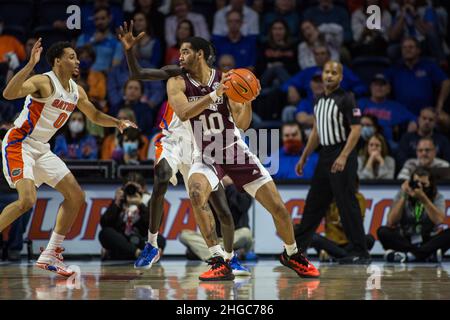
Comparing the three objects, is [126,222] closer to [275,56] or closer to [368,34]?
[275,56]

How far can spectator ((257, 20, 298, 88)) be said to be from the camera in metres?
12.7

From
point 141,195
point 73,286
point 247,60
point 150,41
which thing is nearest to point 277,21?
point 247,60

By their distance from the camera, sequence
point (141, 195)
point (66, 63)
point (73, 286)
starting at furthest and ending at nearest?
point (141, 195) → point (66, 63) → point (73, 286)

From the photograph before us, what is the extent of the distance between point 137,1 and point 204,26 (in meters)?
1.25

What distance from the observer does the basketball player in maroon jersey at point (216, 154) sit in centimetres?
673

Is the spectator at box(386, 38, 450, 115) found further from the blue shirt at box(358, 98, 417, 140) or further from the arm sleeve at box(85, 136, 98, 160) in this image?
the arm sleeve at box(85, 136, 98, 160)

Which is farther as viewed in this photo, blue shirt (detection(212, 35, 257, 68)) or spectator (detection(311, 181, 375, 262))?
blue shirt (detection(212, 35, 257, 68))

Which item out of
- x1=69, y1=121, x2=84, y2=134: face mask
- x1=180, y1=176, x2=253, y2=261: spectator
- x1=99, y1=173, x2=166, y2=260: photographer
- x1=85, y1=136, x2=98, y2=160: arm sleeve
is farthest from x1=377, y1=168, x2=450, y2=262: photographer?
x1=69, y1=121, x2=84, y2=134: face mask

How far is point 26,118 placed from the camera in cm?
721

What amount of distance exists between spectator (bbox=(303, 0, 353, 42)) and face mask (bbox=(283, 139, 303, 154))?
3127mm

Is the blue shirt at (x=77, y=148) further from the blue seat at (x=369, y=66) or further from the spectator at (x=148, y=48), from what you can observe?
the blue seat at (x=369, y=66)

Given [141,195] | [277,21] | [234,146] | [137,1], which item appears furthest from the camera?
[137,1]

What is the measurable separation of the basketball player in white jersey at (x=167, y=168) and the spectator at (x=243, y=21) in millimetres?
5459

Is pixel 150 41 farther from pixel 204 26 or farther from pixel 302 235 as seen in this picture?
pixel 302 235
